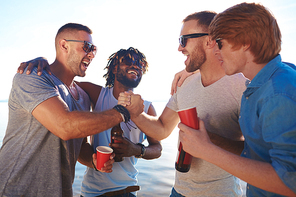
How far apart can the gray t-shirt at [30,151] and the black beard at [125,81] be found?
5.80ft

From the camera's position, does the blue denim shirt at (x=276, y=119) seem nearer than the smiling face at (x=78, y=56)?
Yes

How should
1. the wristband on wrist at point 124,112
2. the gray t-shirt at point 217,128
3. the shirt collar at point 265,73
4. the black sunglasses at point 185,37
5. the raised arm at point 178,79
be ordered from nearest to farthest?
the shirt collar at point 265,73 < the gray t-shirt at point 217,128 < the wristband on wrist at point 124,112 < the black sunglasses at point 185,37 < the raised arm at point 178,79

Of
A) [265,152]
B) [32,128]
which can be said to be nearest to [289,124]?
[265,152]

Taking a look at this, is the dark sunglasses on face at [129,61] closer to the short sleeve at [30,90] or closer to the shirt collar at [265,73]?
the short sleeve at [30,90]

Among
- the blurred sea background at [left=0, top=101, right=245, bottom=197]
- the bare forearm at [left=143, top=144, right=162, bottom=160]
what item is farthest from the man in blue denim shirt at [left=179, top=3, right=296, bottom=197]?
the blurred sea background at [left=0, top=101, right=245, bottom=197]

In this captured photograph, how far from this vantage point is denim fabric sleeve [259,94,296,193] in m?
1.11

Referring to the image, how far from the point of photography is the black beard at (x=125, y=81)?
13.2ft

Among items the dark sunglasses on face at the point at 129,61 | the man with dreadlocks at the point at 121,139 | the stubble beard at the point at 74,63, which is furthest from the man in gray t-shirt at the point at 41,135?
the dark sunglasses on face at the point at 129,61

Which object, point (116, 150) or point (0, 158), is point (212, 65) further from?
point (0, 158)

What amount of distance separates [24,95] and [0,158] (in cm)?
74

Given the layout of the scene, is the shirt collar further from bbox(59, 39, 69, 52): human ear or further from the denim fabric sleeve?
bbox(59, 39, 69, 52): human ear

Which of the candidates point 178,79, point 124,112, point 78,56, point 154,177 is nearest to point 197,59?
point 178,79

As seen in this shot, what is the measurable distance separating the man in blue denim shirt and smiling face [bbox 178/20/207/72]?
41.1 inches

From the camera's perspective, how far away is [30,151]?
7.22ft
